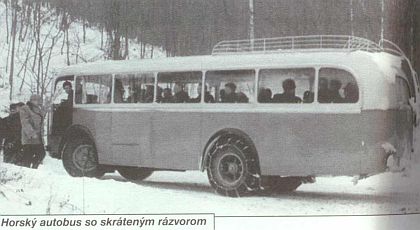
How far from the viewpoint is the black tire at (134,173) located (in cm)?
369

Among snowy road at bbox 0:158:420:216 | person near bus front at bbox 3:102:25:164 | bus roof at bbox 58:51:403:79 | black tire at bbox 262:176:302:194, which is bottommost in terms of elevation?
snowy road at bbox 0:158:420:216

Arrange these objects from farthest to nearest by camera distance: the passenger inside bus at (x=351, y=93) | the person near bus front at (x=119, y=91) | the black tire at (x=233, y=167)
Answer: the person near bus front at (x=119, y=91) → the black tire at (x=233, y=167) → the passenger inside bus at (x=351, y=93)

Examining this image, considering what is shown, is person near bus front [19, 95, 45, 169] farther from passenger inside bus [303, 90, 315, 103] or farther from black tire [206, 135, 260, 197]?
passenger inside bus [303, 90, 315, 103]

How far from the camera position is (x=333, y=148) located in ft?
11.6

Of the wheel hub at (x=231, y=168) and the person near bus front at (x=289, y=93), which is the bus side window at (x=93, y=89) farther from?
the person near bus front at (x=289, y=93)

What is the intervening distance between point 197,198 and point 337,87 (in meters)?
0.70

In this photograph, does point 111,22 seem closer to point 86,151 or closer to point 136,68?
point 136,68

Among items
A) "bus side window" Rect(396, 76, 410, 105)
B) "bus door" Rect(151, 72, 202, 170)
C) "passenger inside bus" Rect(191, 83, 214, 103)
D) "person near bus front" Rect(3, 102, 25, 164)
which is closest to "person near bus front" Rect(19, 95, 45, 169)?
"person near bus front" Rect(3, 102, 25, 164)

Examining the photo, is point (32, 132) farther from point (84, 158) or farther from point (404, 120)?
point (404, 120)

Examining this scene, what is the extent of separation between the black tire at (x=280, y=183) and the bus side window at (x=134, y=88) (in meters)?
0.57

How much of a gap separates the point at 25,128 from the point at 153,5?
0.72 metres

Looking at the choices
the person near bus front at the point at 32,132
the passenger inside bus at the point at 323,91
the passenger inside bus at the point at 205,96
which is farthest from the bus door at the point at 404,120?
the person near bus front at the point at 32,132

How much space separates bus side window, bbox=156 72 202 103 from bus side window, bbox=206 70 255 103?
5cm

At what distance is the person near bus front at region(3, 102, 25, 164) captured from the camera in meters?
3.69
